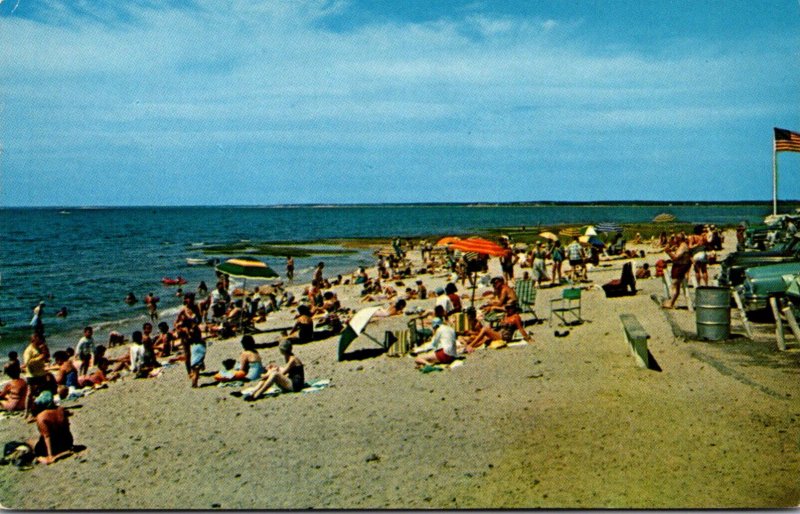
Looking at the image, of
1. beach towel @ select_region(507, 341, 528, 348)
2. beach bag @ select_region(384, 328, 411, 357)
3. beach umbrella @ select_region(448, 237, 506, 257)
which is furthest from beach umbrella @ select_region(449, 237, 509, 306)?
beach bag @ select_region(384, 328, 411, 357)

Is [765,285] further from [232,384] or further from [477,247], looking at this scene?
[232,384]

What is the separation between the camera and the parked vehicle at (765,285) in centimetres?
1131

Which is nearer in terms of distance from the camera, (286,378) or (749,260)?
(286,378)

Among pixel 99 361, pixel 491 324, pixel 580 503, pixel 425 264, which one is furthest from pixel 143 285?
pixel 580 503

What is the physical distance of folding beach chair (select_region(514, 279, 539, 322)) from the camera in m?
14.6

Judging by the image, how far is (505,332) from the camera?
1226 cm

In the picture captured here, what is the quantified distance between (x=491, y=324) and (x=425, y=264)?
21.6 meters

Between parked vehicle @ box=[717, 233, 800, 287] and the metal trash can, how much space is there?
3905mm

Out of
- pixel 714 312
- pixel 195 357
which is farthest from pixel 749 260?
pixel 195 357

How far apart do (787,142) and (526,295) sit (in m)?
7.53

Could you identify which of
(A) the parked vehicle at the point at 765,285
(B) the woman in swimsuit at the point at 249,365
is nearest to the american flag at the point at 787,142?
(A) the parked vehicle at the point at 765,285

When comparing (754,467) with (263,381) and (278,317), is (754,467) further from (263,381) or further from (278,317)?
(278,317)

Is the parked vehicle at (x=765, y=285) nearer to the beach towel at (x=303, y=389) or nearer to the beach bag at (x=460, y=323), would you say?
the beach bag at (x=460, y=323)

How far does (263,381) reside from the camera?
32.9ft
